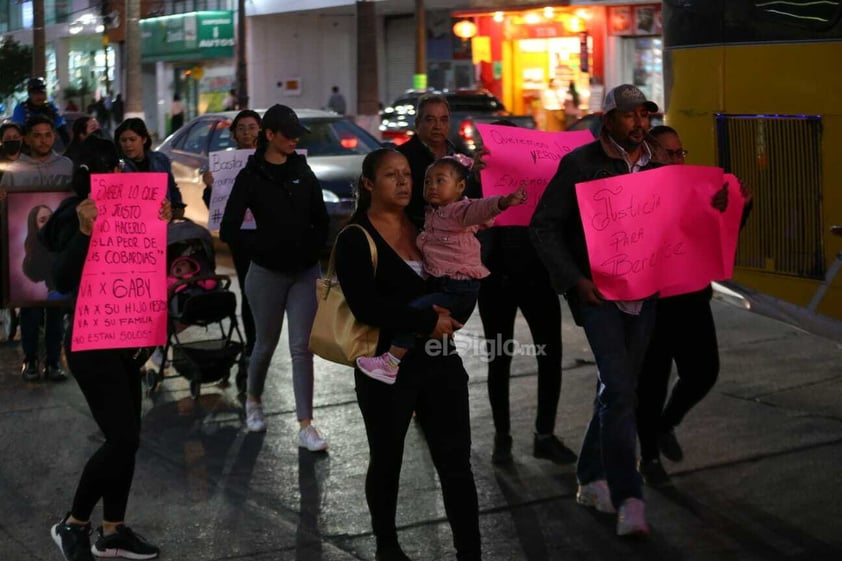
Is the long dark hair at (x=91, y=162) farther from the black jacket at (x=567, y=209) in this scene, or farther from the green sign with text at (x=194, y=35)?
the green sign with text at (x=194, y=35)

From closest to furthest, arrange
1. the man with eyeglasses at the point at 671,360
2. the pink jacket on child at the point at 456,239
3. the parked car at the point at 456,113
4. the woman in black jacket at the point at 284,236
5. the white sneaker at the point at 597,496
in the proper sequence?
the pink jacket on child at the point at 456,239, the white sneaker at the point at 597,496, the man with eyeglasses at the point at 671,360, the woman in black jacket at the point at 284,236, the parked car at the point at 456,113

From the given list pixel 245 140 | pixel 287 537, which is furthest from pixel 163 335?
pixel 245 140

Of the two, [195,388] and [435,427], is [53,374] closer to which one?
[195,388]

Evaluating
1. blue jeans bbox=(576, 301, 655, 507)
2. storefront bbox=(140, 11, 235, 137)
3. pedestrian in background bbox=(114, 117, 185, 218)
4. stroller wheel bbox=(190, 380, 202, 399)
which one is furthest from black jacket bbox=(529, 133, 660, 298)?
storefront bbox=(140, 11, 235, 137)

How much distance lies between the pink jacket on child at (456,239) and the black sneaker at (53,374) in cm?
502

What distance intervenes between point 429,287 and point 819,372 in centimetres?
478

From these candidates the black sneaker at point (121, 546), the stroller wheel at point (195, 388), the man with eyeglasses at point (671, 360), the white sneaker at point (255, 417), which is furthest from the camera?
the stroller wheel at point (195, 388)

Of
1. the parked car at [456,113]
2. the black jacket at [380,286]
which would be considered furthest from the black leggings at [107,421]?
the parked car at [456,113]

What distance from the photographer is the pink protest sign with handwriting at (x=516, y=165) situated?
666 centimetres

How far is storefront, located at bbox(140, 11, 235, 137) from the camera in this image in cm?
4581

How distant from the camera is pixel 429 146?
6906mm

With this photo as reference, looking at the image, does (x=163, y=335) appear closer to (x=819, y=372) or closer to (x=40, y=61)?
(x=819, y=372)

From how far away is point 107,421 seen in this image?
5348 mm

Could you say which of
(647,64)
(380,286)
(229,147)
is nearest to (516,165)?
(380,286)
